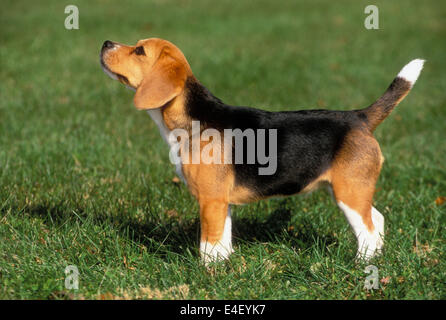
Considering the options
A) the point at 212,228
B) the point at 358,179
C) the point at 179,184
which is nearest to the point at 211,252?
the point at 212,228

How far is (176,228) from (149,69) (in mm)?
1519

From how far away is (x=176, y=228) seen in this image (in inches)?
188

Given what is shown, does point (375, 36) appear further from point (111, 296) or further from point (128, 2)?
point (111, 296)

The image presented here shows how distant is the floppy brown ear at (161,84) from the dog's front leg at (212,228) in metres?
0.81

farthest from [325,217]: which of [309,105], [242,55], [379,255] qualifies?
[242,55]

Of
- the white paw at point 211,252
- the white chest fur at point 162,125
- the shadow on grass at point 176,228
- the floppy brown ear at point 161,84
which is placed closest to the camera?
the floppy brown ear at point 161,84

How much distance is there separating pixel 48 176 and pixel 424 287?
3.78 m

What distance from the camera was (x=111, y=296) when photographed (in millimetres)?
3623

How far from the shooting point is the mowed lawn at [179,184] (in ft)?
12.7

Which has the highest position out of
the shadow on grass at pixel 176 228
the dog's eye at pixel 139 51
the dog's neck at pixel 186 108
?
the dog's eye at pixel 139 51

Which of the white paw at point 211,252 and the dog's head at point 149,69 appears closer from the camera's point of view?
the dog's head at point 149,69

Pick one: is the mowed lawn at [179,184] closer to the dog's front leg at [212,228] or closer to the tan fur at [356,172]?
the dog's front leg at [212,228]

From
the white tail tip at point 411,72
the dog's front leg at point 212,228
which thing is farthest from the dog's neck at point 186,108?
the white tail tip at point 411,72

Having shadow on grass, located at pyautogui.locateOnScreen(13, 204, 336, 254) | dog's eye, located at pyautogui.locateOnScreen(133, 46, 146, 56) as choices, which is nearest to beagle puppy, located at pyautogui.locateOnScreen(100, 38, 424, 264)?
dog's eye, located at pyautogui.locateOnScreen(133, 46, 146, 56)
